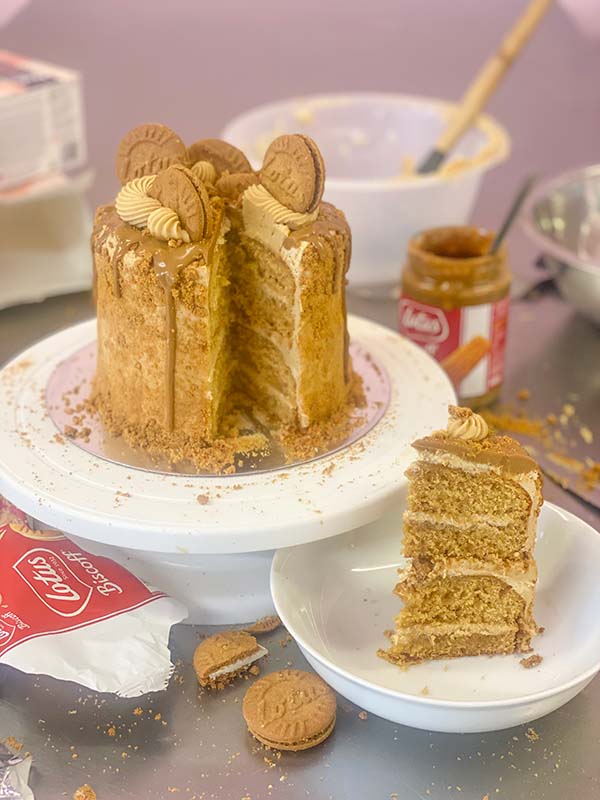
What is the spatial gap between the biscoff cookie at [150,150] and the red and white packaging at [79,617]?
0.58 m

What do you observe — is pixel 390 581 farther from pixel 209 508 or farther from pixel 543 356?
pixel 543 356

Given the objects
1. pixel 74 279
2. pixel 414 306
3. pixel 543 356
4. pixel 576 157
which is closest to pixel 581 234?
pixel 543 356

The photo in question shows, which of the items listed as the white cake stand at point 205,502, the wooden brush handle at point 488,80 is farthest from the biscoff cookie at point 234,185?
the wooden brush handle at point 488,80

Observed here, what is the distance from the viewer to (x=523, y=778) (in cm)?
134

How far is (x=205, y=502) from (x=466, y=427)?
369mm

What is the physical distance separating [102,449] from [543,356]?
1.19 meters

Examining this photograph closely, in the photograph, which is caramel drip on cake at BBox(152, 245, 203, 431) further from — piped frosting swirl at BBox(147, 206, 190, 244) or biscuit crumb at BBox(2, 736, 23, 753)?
biscuit crumb at BBox(2, 736, 23, 753)

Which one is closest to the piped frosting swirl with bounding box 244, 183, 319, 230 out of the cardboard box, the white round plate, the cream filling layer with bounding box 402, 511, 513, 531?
the white round plate

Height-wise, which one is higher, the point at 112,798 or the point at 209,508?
the point at 209,508

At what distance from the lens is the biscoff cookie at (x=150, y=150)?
163 cm

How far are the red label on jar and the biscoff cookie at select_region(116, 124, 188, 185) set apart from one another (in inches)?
22.9

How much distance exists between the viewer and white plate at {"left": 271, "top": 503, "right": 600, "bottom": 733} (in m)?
1.29

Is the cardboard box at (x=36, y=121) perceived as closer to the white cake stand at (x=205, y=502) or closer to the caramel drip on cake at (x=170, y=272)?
the white cake stand at (x=205, y=502)

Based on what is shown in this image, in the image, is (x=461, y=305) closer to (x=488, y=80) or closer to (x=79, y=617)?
(x=488, y=80)
